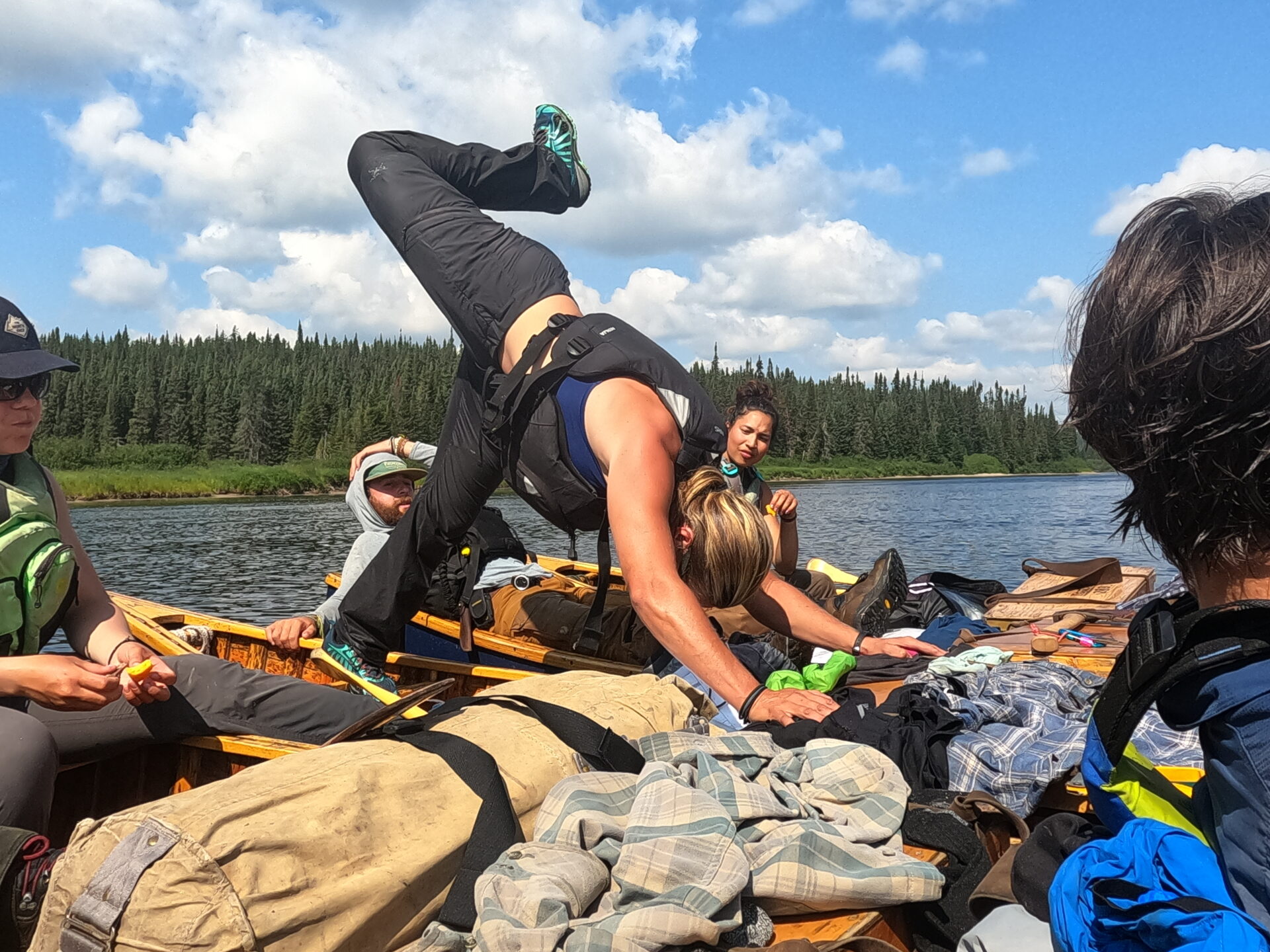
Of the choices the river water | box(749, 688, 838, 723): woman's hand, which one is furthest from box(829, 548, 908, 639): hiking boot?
the river water

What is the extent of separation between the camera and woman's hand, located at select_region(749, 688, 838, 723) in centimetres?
294

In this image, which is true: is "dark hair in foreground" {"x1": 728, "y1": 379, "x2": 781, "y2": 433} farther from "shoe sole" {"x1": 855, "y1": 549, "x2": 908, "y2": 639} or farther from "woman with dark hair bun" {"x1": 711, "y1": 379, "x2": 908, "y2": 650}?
"shoe sole" {"x1": 855, "y1": 549, "x2": 908, "y2": 639}

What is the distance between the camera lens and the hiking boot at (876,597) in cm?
623

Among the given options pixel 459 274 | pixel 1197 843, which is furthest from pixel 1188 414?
pixel 459 274

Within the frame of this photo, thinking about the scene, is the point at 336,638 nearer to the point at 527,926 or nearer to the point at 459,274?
the point at 459,274

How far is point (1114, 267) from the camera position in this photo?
135 cm

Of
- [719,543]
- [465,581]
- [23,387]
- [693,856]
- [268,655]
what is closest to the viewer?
[693,856]

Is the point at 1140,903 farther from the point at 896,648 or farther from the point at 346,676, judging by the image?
the point at 346,676

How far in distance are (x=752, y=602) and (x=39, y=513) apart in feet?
9.28

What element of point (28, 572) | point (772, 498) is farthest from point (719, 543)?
point (772, 498)

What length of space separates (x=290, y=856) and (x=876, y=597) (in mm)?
5046

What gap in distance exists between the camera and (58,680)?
2.82m

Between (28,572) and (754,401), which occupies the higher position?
(754,401)

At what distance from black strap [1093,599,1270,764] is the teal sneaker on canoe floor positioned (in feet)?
14.0
